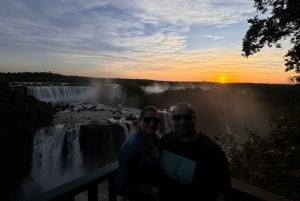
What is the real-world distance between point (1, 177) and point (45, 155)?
150 inches

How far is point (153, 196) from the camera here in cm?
224

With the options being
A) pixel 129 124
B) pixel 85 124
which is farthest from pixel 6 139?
pixel 129 124

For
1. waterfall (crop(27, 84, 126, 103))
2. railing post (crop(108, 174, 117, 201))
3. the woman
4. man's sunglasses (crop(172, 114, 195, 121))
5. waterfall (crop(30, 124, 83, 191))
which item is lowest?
waterfall (crop(30, 124, 83, 191))

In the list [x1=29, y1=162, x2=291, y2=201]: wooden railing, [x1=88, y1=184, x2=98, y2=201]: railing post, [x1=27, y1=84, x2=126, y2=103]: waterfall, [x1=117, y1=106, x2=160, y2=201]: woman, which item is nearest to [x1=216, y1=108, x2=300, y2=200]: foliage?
[x1=29, y1=162, x2=291, y2=201]: wooden railing

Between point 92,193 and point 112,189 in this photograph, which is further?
point 112,189

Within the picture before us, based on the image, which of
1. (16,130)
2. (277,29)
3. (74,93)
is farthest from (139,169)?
(74,93)

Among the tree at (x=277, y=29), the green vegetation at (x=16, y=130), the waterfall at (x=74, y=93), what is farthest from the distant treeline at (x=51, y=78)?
the tree at (x=277, y=29)

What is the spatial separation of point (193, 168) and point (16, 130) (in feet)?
79.7

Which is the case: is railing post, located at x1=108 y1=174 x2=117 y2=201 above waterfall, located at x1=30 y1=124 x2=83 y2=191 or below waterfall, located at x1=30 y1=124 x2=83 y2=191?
above

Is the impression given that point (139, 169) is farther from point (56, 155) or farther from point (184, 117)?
point (56, 155)

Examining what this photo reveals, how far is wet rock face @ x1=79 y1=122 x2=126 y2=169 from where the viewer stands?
21.9 metres

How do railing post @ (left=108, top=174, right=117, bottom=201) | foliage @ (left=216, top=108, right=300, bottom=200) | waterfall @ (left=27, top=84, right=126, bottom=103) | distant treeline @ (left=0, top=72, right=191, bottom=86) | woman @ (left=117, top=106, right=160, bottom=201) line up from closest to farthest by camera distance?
woman @ (left=117, top=106, right=160, bottom=201) → railing post @ (left=108, top=174, right=117, bottom=201) → foliage @ (left=216, top=108, right=300, bottom=200) → waterfall @ (left=27, top=84, right=126, bottom=103) → distant treeline @ (left=0, top=72, right=191, bottom=86)

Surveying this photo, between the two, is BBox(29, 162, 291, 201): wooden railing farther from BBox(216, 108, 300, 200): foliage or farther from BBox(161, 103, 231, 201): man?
BBox(216, 108, 300, 200): foliage

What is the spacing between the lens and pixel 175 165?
2.19 m
